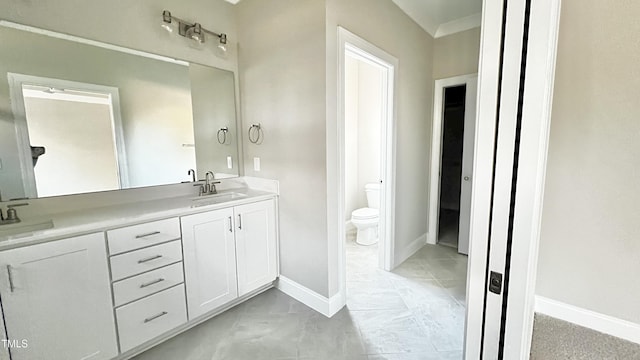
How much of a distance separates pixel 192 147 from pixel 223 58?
0.91 metres

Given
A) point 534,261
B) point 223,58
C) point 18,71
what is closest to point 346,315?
point 534,261

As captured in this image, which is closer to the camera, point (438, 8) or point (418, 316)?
point (418, 316)

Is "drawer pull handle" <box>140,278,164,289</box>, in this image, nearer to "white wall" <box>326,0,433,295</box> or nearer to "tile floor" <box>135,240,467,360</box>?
"tile floor" <box>135,240,467,360</box>

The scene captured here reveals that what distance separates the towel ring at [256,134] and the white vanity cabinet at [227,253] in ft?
2.01

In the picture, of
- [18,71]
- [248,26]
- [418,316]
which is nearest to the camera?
[18,71]

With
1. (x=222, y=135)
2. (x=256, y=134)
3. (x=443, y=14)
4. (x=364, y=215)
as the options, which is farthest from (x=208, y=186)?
(x=443, y=14)

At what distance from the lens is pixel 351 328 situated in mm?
1853

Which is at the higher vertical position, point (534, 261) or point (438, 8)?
point (438, 8)

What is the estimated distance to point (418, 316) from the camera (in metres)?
1.98

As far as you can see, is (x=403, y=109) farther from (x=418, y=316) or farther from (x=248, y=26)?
(x=418, y=316)

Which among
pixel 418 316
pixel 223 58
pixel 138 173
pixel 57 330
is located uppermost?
pixel 223 58

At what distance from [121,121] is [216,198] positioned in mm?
919

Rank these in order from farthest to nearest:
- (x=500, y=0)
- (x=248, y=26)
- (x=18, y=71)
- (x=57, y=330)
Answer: (x=248, y=26) < (x=18, y=71) < (x=57, y=330) < (x=500, y=0)

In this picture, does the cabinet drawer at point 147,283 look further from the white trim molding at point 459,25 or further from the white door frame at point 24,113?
the white trim molding at point 459,25
